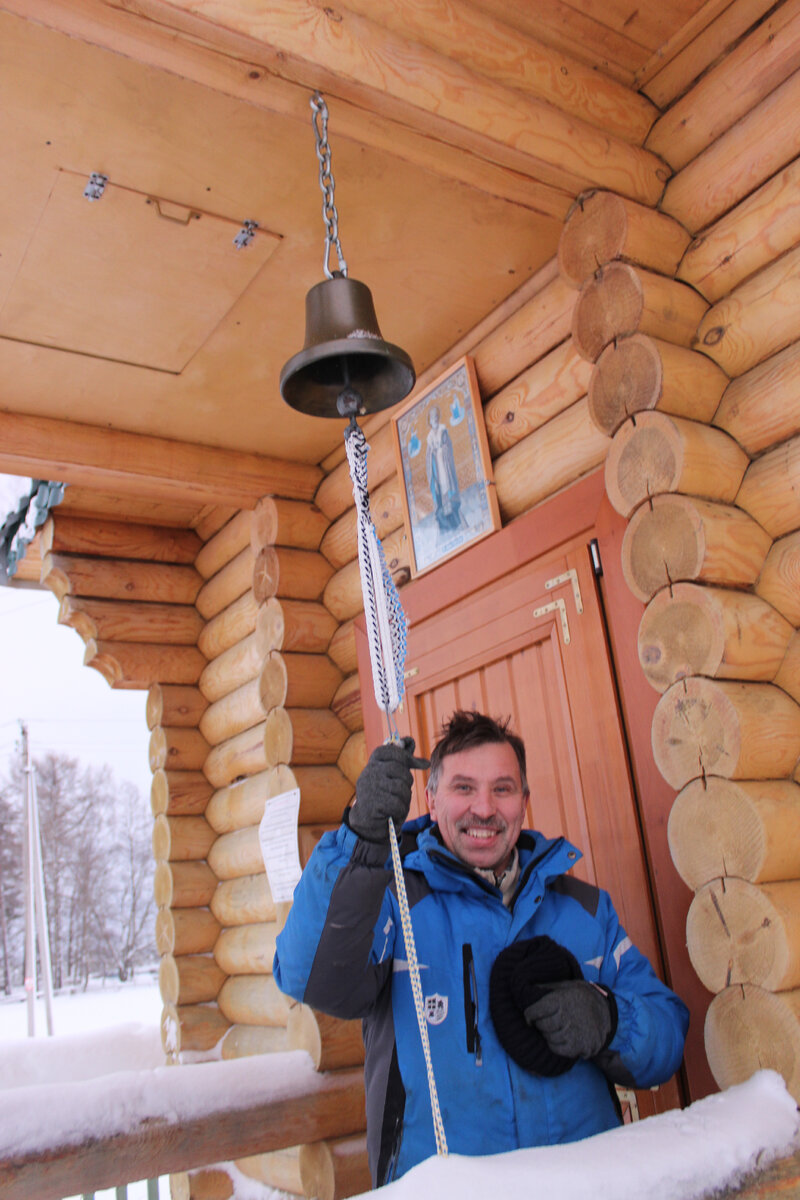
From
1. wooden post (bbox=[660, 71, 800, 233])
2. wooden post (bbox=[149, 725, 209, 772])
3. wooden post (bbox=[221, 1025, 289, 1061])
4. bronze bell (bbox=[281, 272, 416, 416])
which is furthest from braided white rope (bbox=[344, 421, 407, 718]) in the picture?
wooden post (bbox=[149, 725, 209, 772])

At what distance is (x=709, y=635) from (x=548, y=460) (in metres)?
1.32

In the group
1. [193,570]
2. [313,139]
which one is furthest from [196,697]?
[313,139]

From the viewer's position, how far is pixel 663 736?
8.35 ft

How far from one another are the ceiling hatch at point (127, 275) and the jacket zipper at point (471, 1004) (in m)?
2.56

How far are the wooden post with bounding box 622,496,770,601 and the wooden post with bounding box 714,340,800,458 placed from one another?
25cm

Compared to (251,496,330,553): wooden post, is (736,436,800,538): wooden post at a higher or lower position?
lower

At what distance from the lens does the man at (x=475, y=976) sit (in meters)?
2.10

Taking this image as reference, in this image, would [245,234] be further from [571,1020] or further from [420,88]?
[571,1020]

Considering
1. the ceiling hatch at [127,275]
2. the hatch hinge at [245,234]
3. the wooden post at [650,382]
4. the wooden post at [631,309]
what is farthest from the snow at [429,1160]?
the hatch hinge at [245,234]

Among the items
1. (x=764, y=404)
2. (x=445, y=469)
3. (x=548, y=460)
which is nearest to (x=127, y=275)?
(x=445, y=469)

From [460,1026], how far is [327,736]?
269cm

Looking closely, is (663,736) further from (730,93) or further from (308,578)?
(308,578)

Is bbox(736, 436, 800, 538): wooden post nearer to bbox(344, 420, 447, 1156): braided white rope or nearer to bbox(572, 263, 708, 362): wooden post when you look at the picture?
bbox(572, 263, 708, 362): wooden post

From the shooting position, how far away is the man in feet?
6.88
